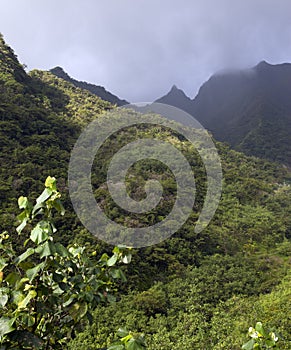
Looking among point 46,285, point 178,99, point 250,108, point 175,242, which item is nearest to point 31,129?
point 175,242

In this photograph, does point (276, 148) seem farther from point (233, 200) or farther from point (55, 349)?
point (55, 349)

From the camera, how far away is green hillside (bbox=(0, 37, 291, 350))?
6.07m

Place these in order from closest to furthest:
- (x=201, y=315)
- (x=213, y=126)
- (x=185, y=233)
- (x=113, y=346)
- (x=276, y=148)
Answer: (x=113, y=346) < (x=201, y=315) < (x=185, y=233) < (x=276, y=148) < (x=213, y=126)

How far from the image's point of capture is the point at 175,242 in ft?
31.2

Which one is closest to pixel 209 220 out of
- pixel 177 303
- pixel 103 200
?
pixel 103 200

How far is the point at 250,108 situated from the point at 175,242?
140 feet

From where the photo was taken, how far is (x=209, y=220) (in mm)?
11742

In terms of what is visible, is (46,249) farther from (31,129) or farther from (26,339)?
(31,129)

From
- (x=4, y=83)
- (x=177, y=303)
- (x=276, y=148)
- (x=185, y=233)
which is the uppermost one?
(x=276, y=148)

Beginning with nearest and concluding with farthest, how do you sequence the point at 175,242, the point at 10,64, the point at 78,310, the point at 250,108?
the point at 78,310
the point at 175,242
the point at 10,64
the point at 250,108

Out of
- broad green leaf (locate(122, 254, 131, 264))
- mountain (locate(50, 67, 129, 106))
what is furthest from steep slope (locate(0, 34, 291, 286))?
mountain (locate(50, 67, 129, 106))

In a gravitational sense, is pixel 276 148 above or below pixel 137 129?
above

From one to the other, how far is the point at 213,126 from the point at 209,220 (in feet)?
127

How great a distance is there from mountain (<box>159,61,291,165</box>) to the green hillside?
17074mm
